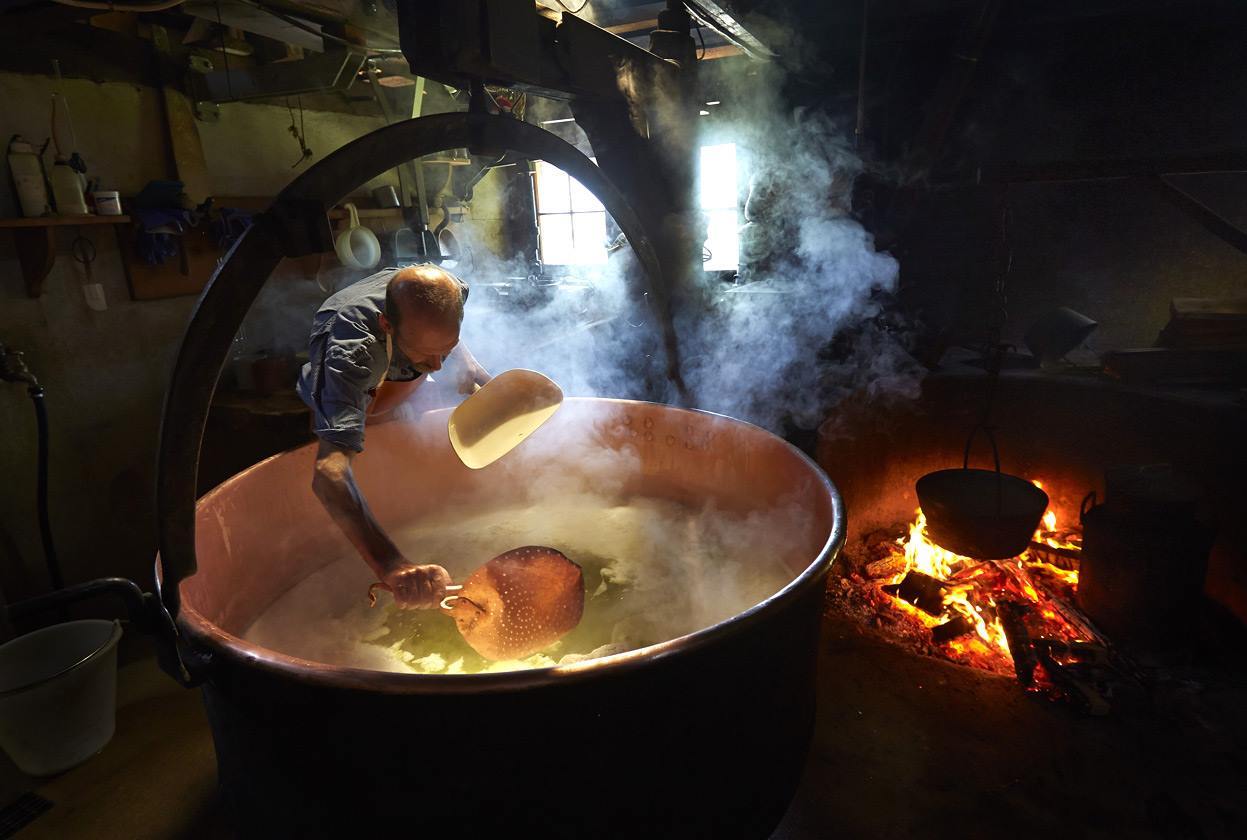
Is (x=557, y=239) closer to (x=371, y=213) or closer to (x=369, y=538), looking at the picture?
(x=371, y=213)

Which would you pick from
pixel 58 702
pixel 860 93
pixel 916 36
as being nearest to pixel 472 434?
pixel 58 702

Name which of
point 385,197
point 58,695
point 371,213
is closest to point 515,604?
point 58,695

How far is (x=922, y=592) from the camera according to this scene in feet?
11.7

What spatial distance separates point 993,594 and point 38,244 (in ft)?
17.1

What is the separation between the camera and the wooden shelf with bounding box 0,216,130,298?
3195 millimetres

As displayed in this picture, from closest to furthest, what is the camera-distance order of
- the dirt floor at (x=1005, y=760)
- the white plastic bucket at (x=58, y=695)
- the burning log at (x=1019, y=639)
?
the dirt floor at (x=1005, y=760), the white plastic bucket at (x=58, y=695), the burning log at (x=1019, y=639)

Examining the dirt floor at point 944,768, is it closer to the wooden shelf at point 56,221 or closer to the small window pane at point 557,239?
the wooden shelf at point 56,221

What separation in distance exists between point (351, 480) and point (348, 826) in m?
1.01

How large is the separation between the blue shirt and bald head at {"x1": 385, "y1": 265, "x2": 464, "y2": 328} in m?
0.19

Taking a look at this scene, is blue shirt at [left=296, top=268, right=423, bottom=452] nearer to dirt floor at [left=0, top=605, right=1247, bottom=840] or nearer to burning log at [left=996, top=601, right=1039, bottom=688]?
dirt floor at [left=0, top=605, right=1247, bottom=840]

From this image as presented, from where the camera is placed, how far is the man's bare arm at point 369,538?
1.92 m

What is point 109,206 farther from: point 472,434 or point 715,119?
point 715,119

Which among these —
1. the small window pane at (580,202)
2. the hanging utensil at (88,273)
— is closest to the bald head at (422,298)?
the hanging utensil at (88,273)

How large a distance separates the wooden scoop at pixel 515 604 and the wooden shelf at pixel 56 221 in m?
2.70
